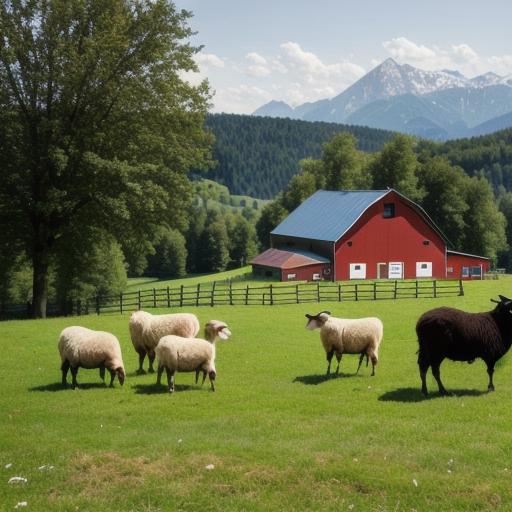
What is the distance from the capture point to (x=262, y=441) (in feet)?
32.2

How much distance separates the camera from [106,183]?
96.3ft

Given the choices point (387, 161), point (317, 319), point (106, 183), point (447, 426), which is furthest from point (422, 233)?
point (447, 426)

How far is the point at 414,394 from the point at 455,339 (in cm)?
148

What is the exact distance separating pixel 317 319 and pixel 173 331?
3.87 m

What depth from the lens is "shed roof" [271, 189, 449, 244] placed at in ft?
174

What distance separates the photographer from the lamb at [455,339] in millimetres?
12773

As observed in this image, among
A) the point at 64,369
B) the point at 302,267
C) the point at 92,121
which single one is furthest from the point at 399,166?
the point at 64,369

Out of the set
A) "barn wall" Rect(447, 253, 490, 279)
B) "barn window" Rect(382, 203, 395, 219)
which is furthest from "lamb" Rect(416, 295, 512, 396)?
"barn wall" Rect(447, 253, 490, 279)

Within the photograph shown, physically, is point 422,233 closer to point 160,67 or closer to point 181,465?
point 160,67

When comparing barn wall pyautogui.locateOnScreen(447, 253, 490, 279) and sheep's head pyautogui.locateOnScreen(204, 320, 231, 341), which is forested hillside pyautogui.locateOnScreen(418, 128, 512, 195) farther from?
sheep's head pyautogui.locateOnScreen(204, 320, 231, 341)

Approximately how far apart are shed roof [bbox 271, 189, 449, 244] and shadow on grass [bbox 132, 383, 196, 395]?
1517 inches

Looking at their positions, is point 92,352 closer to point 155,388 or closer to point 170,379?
point 155,388

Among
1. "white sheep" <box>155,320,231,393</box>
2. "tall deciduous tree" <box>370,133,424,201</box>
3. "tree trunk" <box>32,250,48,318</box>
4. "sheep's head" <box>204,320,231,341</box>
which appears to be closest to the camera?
"white sheep" <box>155,320,231,393</box>

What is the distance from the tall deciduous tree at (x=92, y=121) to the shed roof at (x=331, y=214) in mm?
23711
